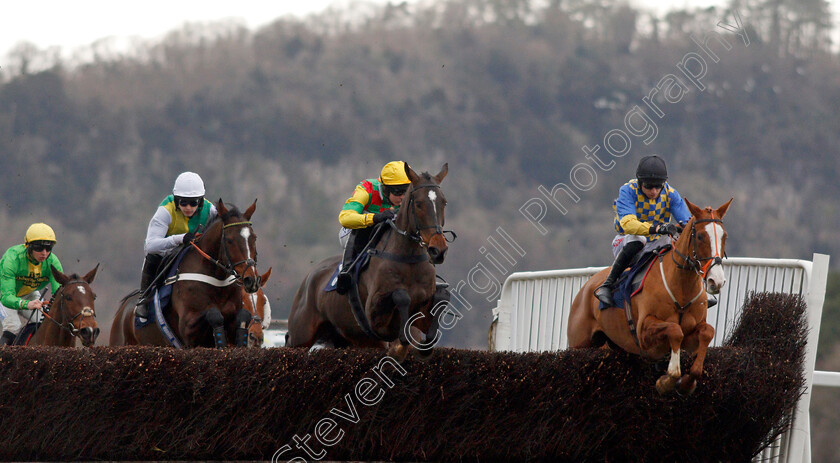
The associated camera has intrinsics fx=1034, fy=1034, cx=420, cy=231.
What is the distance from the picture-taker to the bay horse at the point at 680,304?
662 centimetres

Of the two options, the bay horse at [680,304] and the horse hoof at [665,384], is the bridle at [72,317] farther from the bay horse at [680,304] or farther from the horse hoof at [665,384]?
the horse hoof at [665,384]

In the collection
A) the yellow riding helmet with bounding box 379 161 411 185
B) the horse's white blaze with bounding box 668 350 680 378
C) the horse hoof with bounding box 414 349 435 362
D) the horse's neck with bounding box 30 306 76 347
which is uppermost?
the yellow riding helmet with bounding box 379 161 411 185

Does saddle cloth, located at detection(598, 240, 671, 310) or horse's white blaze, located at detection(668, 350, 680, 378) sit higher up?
saddle cloth, located at detection(598, 240, 671, 310)

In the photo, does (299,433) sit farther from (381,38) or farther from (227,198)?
(381,38)

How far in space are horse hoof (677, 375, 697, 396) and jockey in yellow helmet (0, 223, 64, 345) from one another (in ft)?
20.0

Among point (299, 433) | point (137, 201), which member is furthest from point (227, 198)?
point (299, 433)

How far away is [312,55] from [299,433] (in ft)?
137

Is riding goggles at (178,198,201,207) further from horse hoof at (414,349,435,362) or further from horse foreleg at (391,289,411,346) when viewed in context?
horse hoof at (414,349,435,362)

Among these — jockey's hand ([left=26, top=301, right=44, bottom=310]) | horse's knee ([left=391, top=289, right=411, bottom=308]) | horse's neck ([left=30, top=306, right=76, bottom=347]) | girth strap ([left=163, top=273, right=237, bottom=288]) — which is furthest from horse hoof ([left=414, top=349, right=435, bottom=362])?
jockey's hand ([left=26, top=301, right=44, bottom=310])

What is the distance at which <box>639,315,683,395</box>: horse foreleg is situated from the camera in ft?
21.9

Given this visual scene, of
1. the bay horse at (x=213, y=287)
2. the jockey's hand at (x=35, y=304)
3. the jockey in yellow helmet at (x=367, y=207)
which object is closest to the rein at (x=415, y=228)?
the jockey in yellow helmet at (x=367, y=207)

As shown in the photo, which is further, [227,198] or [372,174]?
[372,174]

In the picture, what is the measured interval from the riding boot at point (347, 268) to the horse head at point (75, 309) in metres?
2.84

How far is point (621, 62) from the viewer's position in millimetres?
48531
